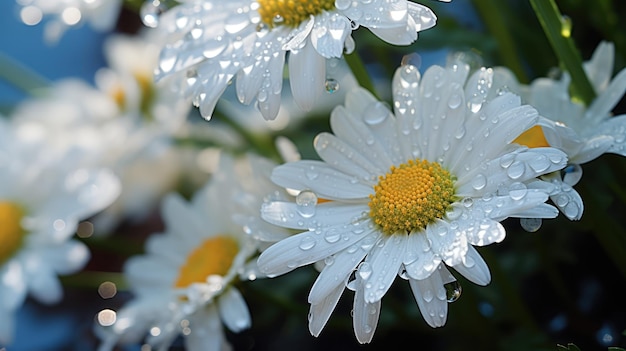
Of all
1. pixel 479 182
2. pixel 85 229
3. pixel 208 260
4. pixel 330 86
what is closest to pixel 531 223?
pixel 479 182

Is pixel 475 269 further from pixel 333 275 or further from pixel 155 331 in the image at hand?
pixel 155 331

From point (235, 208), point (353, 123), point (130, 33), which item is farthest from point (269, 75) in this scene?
point (130, 33)

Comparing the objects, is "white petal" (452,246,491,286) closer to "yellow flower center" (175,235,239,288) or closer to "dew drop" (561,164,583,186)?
"dew drop" (561,164,583,186)

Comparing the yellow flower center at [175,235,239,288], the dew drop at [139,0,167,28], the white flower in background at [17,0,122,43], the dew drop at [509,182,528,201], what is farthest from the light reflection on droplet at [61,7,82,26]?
the dew drop at [509,182,528,201]

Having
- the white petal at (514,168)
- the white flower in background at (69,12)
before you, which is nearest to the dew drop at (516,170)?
the white petal at (514,168)

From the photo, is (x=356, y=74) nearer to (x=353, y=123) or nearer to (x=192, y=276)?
(x=353, y=123)

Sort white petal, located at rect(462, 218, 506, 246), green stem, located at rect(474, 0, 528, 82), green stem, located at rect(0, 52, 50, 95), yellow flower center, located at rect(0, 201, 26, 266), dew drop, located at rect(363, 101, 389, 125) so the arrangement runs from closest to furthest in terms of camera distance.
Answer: white petal, located at rect(462, 218, 506, 246) → dew drop, located at rect(363, 101, 389, 125) → green stem, located at rect(474, 0, 528, 82) → yellow flower center, located at rect(0, 201, 26, 266) → green stem, located at rect(0, 52, 50, 95)
